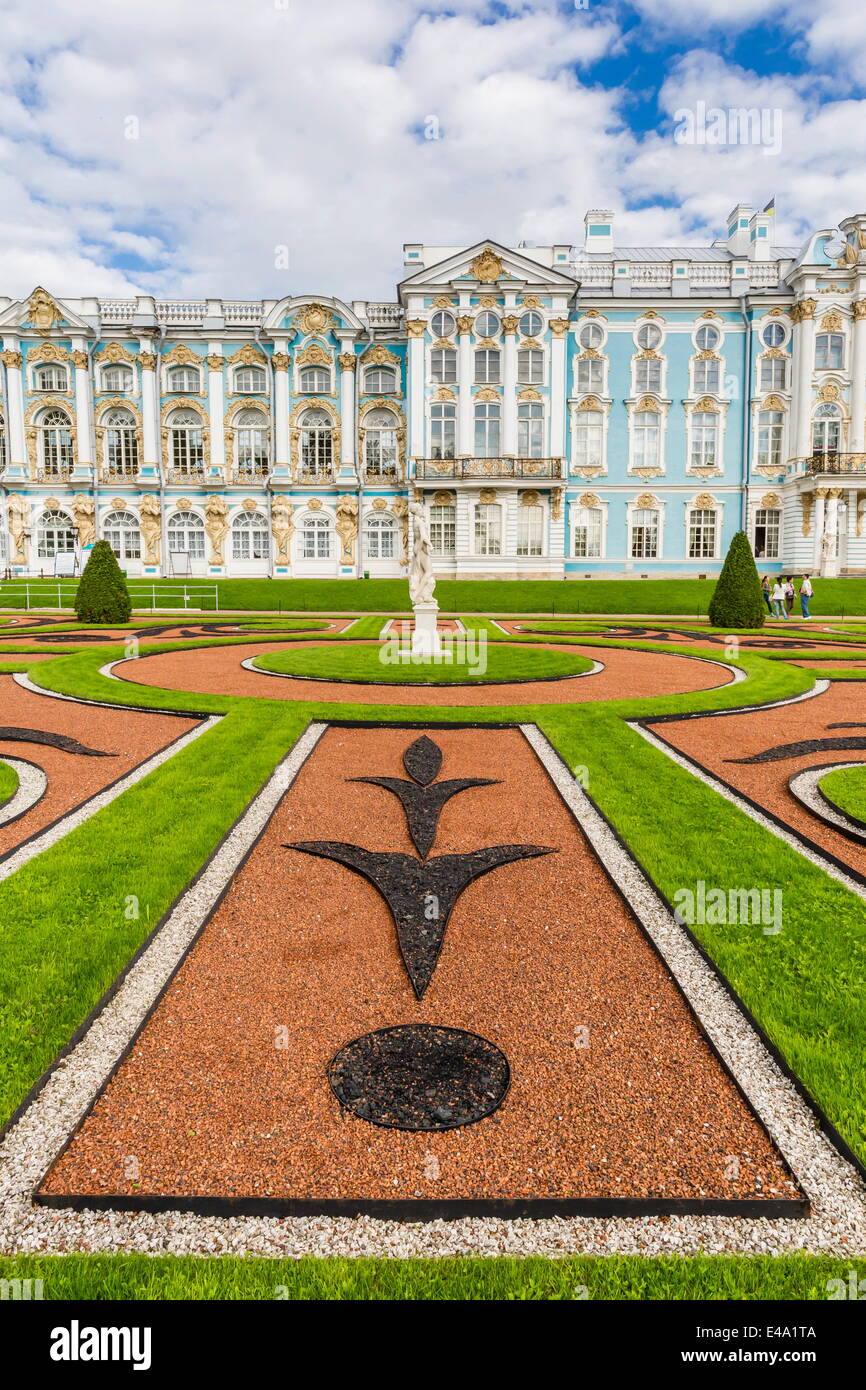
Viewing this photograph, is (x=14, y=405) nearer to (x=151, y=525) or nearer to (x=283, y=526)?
(x=151, y=525)

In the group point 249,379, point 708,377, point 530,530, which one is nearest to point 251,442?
point 249,379

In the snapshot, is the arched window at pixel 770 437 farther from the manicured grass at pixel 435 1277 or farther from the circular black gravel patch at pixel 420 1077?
the manicured grass at pixel 435 1277

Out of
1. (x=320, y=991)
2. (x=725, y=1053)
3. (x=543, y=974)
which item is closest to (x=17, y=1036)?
(x=320, y=991)

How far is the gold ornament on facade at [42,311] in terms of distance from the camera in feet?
153

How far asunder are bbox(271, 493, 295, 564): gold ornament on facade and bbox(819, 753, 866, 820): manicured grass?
43.0 m

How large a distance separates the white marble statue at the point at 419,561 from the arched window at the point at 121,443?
3803 cm

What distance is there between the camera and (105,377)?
48344 millimetres

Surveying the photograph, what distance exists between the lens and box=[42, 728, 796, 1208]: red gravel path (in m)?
3.10

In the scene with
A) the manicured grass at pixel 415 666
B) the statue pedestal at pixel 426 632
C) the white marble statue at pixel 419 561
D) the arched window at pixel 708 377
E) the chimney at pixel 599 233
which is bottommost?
the manicured grass at pixel 415 666

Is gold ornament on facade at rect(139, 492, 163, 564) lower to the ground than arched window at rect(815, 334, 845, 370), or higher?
lower

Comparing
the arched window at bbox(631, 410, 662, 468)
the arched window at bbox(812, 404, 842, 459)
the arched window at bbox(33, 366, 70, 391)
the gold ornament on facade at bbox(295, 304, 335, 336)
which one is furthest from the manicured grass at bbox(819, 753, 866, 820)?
the arched window at bbox(33, 366, 70, 391)

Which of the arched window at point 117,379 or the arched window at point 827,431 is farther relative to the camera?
the arched window at point 117,379

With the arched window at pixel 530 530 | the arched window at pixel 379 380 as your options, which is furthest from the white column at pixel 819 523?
the arched window at pixel 379 380

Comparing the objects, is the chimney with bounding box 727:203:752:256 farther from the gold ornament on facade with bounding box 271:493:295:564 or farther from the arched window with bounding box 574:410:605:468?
the gold ornament on facade with bounding box 271:493:295:564
